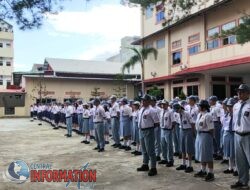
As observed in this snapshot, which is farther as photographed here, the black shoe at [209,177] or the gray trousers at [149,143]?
the gray trousers at [149,143]

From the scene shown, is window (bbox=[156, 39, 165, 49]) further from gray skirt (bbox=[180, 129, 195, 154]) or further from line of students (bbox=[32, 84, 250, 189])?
gray skirt (bbox=[180, 129, 195, 154])

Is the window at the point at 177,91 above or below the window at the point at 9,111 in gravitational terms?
above

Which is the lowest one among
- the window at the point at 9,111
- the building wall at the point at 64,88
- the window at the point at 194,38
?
the window at the point at 9,111

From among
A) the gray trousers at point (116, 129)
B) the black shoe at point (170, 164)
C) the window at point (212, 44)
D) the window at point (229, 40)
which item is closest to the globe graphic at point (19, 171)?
the black shoe at point (170, 164)

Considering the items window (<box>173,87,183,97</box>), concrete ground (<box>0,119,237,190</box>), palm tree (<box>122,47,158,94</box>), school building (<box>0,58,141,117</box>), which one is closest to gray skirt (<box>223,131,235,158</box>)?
concrete ground (<box>0,119,237,190</box>)

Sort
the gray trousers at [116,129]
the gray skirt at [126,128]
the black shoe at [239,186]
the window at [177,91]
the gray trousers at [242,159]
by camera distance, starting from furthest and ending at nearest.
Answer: the window at [177,91] → the gray trousers at [116,129] → the gray skirt at [126,128] → the black shoe at [239,186] → the gray trousers at [242,159]

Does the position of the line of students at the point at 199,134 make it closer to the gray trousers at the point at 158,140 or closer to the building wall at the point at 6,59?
the gray trousers at the point at 158,140

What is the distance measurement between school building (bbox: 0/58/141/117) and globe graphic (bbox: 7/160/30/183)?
96.2 ft

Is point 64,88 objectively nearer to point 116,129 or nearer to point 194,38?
point 194,38

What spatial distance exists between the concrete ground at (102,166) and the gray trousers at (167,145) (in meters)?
0.41

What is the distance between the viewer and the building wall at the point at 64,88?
40844 mm

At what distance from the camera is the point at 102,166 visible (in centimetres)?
1020

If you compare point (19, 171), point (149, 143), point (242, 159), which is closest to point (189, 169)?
point (149, 143)

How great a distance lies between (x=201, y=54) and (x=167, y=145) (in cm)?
1435
